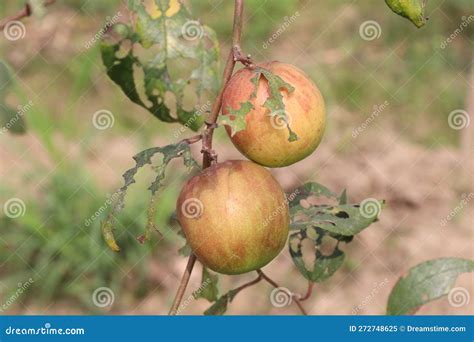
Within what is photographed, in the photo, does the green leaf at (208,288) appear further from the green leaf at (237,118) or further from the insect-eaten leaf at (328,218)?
the green leaf at (237,118)

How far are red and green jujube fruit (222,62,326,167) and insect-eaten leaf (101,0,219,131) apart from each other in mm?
173

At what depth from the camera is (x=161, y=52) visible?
1.25m

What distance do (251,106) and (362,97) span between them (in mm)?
2171

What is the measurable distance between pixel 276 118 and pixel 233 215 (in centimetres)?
14

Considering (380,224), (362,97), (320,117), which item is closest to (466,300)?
(380,224)

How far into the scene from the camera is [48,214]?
2645mm

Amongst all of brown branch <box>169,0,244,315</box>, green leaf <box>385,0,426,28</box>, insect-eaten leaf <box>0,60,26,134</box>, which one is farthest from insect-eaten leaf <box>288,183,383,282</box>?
insect-eaten leaf <box>0,60,26,134</box>

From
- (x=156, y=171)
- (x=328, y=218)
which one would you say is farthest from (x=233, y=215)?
(x=328, y=218)

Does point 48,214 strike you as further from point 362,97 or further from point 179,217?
point 179,217

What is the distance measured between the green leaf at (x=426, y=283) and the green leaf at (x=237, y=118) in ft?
1.69

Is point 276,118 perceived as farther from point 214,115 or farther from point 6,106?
point 6,106

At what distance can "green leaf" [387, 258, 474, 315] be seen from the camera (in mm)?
1351

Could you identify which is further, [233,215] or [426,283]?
[426,283]
